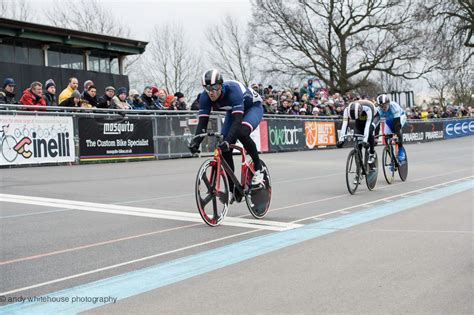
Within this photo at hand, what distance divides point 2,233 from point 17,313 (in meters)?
3.24

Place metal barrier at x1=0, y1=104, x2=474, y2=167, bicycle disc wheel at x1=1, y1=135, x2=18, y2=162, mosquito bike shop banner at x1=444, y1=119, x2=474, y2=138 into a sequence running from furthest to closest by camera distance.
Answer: mosquito bike shop banner at x1=444, y1=119, x2=474, y2=138, metal barrier at x1=0, y1=104, x2=474, y2=167, bicycle disc wheel at x1=1, y1=135, x2=18, y2=162

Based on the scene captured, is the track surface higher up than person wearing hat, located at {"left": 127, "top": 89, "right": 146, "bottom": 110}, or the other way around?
person wearing hat, located at {"left": 127, "top": 89, "right": 146, "bottom": 110}

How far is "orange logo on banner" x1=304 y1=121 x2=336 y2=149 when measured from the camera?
92.7 feet

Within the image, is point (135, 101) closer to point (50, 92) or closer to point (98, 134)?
point (98, 134)

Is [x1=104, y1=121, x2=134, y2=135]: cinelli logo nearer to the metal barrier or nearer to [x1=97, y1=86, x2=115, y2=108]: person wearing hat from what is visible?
the metal barrier

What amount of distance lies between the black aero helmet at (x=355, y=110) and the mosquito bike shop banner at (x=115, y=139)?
7826 millimetres

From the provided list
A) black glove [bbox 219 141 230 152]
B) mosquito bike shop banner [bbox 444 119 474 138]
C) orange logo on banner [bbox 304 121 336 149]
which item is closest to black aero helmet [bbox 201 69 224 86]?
black glove [bbox 219 141 230 152]

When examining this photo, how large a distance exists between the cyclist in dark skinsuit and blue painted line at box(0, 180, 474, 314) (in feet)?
4.17

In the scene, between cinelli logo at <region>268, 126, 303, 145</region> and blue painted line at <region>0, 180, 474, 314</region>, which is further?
cinelli logo at <region>268, 126, 303, 145</region>

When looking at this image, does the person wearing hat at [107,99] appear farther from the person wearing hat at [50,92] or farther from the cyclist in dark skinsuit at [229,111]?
the cyclist in dark skinsuit at [229,111]

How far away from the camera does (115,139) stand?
58.4ft

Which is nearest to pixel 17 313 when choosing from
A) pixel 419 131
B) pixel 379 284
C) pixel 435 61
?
pixel 379 284

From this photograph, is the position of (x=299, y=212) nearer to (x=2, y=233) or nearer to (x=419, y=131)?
(x=2, y=233)

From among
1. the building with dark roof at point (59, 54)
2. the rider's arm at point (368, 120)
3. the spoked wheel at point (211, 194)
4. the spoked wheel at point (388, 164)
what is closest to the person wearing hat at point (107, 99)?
the spoked wheel at point (388, 164)
